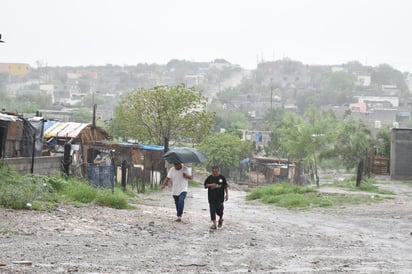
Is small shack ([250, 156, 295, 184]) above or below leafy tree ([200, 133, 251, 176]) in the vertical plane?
below

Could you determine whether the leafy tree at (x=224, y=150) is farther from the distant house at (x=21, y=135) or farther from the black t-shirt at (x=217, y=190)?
the black t-shirt at (x=217, y=190)

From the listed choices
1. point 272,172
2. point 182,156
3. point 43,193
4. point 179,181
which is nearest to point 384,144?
point 272,172

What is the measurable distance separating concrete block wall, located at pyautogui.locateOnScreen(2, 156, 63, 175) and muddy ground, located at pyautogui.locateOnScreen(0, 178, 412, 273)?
174 inches

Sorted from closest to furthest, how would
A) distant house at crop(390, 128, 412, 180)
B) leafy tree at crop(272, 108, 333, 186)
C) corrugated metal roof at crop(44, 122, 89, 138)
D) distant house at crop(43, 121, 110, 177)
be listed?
1. distant house at crop(43, 121, 110, 177)
2. corrugated metal roof at crop(44, 122, 89, 138)
3. distant house at crop(390, 128, 412, 180)
4. leafy tree at crop(272, 108, 333, 186)

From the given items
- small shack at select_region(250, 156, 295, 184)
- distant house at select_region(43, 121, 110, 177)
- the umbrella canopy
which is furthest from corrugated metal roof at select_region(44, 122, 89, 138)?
small shack at select_region(250, 156, 295, 184)

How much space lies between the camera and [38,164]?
2367 centimetres

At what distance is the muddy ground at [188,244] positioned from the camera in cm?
1075

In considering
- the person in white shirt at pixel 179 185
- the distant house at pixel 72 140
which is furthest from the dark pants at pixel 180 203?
the distant house at pixel 72 140

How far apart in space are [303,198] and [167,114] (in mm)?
22784

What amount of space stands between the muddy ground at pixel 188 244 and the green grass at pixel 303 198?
6.00 m

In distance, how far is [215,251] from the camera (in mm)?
12625

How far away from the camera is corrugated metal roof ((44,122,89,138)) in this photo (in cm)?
3509

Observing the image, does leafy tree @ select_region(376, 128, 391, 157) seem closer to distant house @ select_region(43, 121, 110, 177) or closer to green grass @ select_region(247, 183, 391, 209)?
green grass @ select_region(247, 183, 391, 209)

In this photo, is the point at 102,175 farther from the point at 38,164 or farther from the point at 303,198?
the point at 303,198
